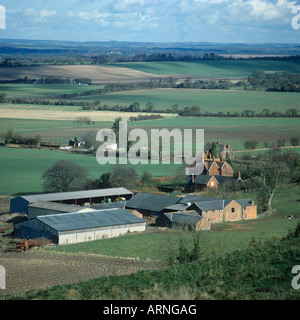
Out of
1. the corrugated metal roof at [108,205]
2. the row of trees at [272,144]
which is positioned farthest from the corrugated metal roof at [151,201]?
the row of trees at [272,144]

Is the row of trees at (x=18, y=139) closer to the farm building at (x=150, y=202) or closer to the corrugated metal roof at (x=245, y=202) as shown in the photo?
the farm building at (x=150, y=202)

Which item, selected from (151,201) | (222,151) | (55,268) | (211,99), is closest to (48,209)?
(151,201)

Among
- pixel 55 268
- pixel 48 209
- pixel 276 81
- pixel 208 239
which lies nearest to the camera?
pixel 55 268

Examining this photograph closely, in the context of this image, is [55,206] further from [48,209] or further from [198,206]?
[198,206]

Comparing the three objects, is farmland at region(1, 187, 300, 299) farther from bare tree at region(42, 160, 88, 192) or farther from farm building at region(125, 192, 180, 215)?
bare tree at region(42, 160, 88, 192)

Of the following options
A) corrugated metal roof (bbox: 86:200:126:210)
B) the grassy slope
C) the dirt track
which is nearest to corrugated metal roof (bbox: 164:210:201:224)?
corrugated metal roof (bbox: 86:200:126:210)

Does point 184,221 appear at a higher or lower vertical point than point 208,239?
lower
